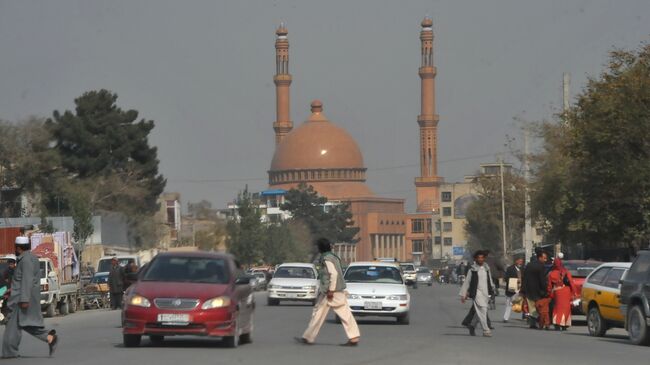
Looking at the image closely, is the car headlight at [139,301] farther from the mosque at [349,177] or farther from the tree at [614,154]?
the mosque at [349,177]

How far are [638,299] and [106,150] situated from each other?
56.8 m

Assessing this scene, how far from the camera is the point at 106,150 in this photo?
74.2m

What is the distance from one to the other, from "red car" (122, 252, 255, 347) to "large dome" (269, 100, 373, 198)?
472 ft

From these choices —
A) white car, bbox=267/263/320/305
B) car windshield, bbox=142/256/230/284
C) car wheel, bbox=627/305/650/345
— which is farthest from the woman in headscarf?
white car, bbox=267/263/320/305

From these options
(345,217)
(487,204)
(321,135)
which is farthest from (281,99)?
(487,204)

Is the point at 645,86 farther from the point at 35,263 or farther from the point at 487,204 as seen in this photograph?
the point at 487,204

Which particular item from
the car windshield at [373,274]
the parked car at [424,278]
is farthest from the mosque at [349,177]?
the car windshield at [373,274]

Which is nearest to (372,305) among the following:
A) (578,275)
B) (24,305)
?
(578,275)

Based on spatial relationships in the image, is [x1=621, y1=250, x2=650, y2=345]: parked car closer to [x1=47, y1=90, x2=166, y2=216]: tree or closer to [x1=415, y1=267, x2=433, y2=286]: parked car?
[x1=47, y1=90, x2=166, y2=216]: tree

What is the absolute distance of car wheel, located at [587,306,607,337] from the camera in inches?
898

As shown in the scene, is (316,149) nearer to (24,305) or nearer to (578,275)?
(578,275)

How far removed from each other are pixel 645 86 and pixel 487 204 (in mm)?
49938

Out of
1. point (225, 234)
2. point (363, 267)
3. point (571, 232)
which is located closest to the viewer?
point (363, 267)

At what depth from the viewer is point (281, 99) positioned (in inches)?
6284
